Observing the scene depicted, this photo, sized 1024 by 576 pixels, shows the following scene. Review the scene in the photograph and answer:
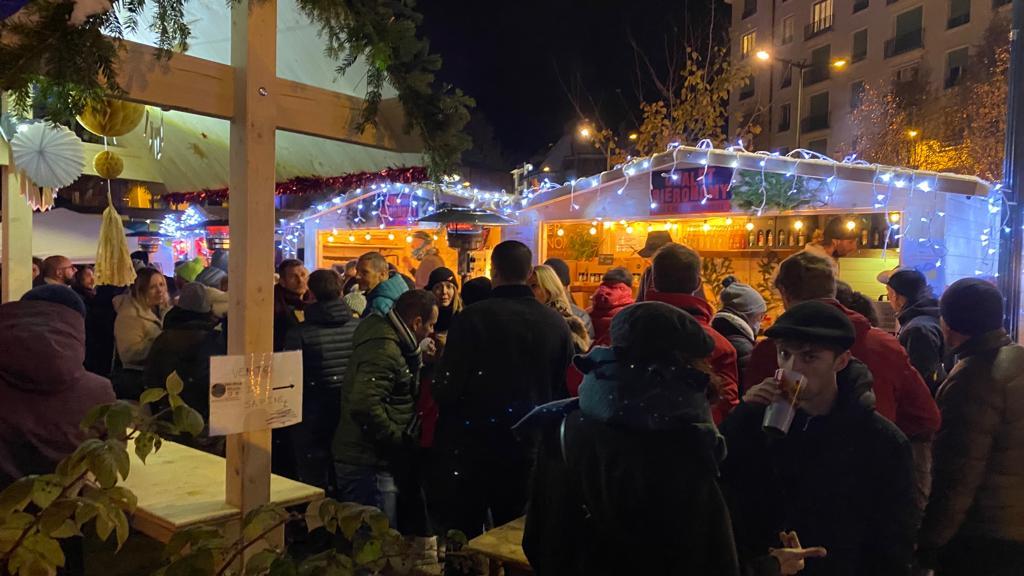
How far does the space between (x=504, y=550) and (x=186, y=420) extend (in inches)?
55.2

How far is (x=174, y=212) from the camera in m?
12.8

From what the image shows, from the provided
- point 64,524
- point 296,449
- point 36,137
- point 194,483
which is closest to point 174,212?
point 36,137

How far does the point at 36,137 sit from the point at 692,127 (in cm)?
1641

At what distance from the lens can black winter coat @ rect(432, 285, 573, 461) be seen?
3.23 m

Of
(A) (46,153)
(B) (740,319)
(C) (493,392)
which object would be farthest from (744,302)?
(A) (46,153)

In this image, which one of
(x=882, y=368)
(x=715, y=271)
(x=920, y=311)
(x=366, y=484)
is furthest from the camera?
(x=715, y=271)

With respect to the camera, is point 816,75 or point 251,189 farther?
point 816,75

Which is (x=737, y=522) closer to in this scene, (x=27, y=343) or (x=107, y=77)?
(x=107, y=77)

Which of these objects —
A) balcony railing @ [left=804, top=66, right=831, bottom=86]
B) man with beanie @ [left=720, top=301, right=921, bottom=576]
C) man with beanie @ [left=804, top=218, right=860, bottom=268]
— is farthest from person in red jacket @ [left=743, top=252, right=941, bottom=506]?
balcony railing @ [left=804, top=66, right=831, bottom=86]

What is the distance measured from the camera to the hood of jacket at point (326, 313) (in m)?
4.12

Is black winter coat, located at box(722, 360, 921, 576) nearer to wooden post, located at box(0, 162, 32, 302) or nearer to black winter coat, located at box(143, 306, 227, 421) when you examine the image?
black winter coat, located at box(143, 306, 227, 421)

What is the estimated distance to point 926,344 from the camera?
4.38m

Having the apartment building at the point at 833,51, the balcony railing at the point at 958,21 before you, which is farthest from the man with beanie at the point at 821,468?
the balcony railing at the point at 958,21

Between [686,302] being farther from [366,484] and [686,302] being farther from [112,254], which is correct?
[112,254]
